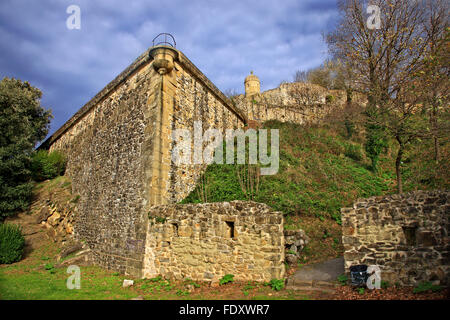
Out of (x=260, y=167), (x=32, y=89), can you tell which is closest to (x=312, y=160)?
(x=260, y=167)

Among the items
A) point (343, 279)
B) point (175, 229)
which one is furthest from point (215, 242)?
point (343, 279)

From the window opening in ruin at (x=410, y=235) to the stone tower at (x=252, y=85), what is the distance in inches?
769

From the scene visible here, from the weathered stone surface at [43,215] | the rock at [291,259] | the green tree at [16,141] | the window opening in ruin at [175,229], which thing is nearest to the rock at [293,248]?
the rock at [291,259]

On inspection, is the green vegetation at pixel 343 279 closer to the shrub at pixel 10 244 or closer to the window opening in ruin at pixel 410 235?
the window opening in ruin at pixel 410 235

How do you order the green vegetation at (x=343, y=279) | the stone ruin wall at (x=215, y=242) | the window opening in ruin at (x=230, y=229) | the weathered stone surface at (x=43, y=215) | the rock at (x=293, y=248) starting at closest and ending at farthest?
the green vegetation at (x=343, y=279) → the stone ruin wall at (x=215, y=242) → the window opening in ruin at (x=230, y=229) → the rock at (x=293, y=248) → the weathered stone surface at (x=43, y=215)

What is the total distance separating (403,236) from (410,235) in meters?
0.17

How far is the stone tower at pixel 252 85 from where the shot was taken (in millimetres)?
23250

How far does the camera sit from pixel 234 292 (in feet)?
18.6

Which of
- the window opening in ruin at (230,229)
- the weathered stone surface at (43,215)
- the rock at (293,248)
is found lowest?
the rock at (293,248)

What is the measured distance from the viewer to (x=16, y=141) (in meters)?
14.3

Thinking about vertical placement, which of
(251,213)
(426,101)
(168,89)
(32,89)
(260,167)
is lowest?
(251,213)

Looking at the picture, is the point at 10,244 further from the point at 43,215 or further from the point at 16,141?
the point at 16,141
